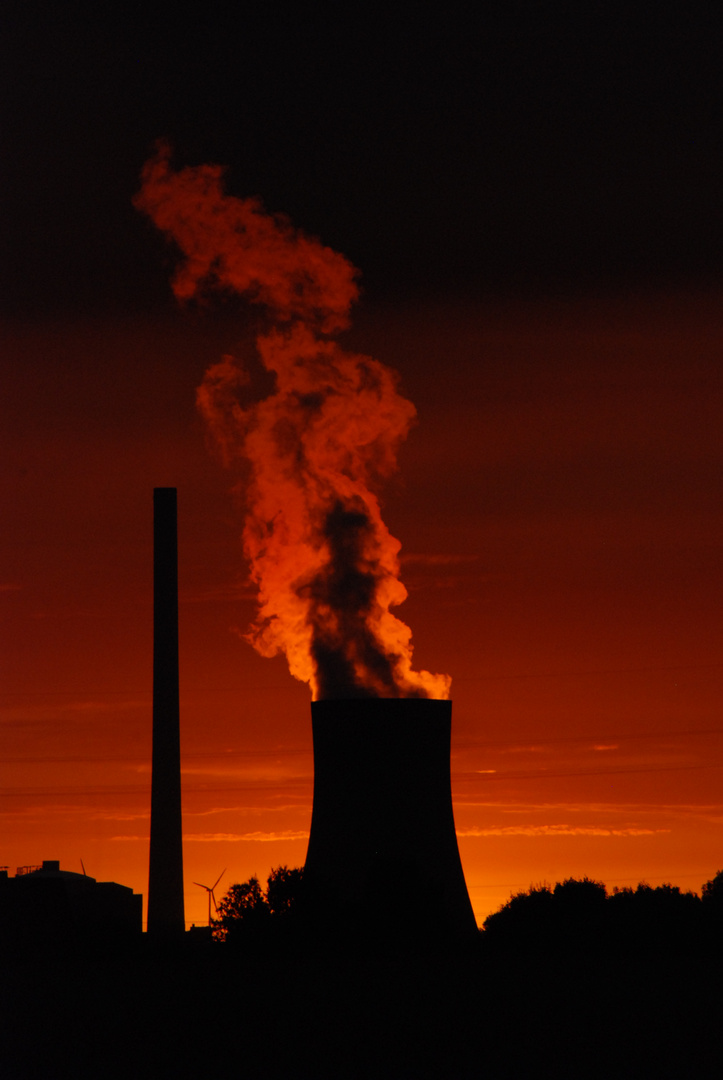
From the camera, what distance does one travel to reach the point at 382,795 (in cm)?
3438

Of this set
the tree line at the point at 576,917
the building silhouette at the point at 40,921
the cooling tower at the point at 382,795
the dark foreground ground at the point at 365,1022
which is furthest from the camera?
the tree line at the point at 576,917

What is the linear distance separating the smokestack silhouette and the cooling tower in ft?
32.6

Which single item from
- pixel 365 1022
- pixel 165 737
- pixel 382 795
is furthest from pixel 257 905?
pixel 365 1022

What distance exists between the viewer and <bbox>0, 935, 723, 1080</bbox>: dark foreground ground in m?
17.5

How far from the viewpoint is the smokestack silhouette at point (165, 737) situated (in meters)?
45.3

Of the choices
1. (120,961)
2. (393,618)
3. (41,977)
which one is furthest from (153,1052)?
(393,618)

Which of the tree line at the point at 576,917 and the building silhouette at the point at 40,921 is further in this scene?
the tree line at the point at 576,917

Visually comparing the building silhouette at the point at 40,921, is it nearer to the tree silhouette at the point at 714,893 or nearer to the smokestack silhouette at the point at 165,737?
the smokestack silhouette at the point at 165,737

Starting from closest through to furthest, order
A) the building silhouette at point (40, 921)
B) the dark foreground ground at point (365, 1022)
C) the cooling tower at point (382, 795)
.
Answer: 1. the dark foreground ground at point (365, 1022)
2. the cooling tower at point (382, 795)
3. the building silhouette at point (40, 921)

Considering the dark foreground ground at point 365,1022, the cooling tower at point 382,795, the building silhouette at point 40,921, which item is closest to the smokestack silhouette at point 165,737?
the building silhouette at point 40,921

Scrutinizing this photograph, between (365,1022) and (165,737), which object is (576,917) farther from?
(365,1022)

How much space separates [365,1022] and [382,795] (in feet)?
42.7

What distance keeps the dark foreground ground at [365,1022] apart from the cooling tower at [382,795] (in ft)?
9.73

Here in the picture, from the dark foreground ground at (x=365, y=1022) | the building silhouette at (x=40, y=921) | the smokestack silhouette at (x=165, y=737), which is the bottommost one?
the dark foreground ground at (x=365, y=1022)
